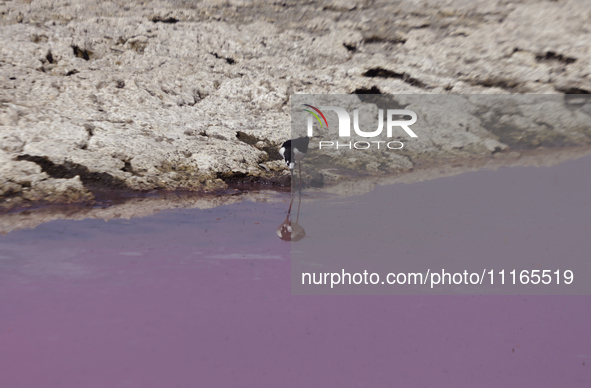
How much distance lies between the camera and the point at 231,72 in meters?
12.4

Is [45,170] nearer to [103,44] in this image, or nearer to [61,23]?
[103,44]

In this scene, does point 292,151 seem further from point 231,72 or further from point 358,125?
point 231,72

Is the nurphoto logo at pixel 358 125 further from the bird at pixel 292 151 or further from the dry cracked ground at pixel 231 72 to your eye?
the bird at pixel 292 151

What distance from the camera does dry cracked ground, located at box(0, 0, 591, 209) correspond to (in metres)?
9.20

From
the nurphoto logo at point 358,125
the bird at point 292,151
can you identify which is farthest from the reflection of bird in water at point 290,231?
the nurphoto logo at point 358,125

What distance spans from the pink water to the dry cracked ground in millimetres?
3454

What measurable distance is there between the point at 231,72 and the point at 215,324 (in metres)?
9.86

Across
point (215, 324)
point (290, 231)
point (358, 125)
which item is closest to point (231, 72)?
point (358, 125)

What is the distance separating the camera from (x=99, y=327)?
13.5 feet

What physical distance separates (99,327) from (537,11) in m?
13.9

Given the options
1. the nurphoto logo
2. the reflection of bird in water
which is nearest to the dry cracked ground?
the nurphoto logo

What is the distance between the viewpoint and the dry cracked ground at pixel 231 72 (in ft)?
30.2

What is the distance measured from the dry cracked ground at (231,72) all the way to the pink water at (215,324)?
11.3ft

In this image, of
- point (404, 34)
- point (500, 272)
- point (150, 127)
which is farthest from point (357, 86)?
point (500, 272)
